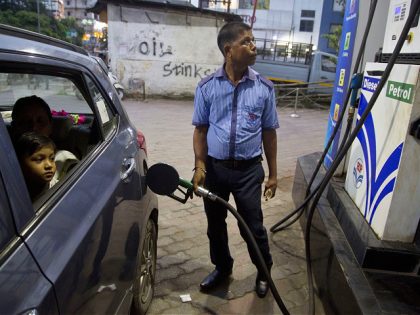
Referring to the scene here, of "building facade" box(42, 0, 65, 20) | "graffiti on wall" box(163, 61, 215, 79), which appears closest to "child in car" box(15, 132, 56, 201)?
"graffiti on wall" box(163, 61, 215, 79)

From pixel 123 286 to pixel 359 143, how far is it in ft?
6.22

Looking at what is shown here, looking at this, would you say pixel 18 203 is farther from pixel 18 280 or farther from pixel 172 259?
pixel 172 259

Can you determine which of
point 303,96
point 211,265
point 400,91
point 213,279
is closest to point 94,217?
point 213,279

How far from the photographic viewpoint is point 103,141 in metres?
2.24

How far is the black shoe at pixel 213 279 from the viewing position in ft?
9.73

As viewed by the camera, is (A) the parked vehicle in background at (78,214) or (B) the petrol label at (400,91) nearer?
(A) the parked vehicle in background at (78,214)

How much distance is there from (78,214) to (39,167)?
52cm

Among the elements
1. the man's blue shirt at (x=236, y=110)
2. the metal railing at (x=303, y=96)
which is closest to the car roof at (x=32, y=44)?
the man's blue shirt at (x=236, y=110)

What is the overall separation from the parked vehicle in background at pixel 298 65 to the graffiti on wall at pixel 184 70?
2.72 metres

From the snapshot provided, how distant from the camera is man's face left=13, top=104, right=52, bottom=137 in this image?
236cm

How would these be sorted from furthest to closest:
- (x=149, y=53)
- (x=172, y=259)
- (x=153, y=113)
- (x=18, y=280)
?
1. (x=149, y=53)
2. (x=153, y=113)
3. (x=172, y=259)
4. (x=18, y=280)

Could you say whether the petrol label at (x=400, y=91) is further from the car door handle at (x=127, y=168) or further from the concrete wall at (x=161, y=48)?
the concrete wall at (x=161, y=48)

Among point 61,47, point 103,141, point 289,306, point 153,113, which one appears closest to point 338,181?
point 289,306

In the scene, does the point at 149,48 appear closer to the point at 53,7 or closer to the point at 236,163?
the point at 236,163
